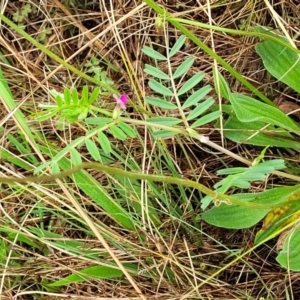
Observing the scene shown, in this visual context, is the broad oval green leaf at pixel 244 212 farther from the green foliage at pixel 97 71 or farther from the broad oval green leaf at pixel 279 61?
the green foliage at pixel 97 71

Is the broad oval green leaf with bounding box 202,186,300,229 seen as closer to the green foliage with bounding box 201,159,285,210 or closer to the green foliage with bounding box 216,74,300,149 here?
the green foliage with bounding box 216,74,300,149

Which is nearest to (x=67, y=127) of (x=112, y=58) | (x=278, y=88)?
(x=112, y=58)

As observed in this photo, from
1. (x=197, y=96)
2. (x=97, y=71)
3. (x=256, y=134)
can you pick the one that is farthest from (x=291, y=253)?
(x=97, y=71)

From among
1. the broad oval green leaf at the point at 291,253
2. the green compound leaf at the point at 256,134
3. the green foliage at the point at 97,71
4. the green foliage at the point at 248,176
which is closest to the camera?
the green foliage at the point at 248,176

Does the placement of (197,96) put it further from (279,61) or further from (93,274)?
(93,274)

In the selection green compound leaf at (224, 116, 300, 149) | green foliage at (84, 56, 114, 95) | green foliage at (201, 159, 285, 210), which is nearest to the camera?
green foliage at (201, 159, 285, 210)

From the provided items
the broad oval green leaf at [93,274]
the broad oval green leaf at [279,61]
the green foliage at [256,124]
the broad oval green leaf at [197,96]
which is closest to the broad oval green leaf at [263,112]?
the green foliage at [256,124]

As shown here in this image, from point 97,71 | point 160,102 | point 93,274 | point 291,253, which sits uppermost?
point 160,102

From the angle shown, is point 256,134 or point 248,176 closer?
point 248,176

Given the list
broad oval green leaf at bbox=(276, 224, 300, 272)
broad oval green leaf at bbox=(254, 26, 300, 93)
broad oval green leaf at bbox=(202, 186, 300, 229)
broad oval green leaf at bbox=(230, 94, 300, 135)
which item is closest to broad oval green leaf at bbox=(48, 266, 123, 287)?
broad oval green leaf at bbox=(202, 186, 300, 229)
